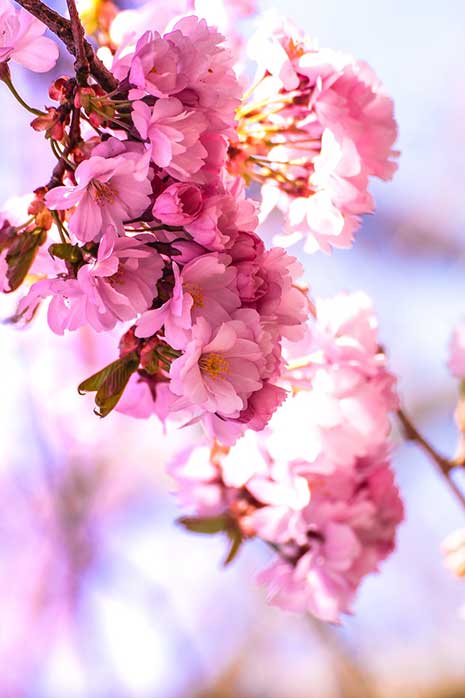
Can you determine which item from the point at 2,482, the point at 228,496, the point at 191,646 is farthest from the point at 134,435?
the point at 228,496

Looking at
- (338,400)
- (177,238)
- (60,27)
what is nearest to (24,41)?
(60,27)

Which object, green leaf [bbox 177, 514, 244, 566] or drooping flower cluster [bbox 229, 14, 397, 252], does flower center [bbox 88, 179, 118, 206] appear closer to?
drooping flower cluster [bbox 229, 14, 397, 252]

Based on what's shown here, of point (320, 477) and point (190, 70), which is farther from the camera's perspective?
point (320, 477)

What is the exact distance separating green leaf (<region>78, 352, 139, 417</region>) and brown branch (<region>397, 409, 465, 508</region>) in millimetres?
379

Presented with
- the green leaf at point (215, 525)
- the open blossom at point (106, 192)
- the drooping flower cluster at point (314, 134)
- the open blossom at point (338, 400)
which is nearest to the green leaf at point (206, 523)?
the green leaf at point (215, 525)

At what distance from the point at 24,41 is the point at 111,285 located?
0.17 meters

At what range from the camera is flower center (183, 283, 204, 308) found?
503mm

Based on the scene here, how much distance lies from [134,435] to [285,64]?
2.29 metres

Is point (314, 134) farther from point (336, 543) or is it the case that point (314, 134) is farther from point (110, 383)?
point (336, 543)

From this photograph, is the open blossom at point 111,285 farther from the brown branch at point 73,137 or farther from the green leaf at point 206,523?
the green leaf at point 206,523

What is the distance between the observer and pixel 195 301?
1.66ft

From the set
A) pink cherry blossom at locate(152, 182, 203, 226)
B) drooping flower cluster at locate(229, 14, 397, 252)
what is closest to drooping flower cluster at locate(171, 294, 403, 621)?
drooping flower cluster at locate(229, 14, 397, 252)

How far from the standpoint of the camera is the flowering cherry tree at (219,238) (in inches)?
19.6

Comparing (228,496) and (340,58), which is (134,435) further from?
(340,58)
